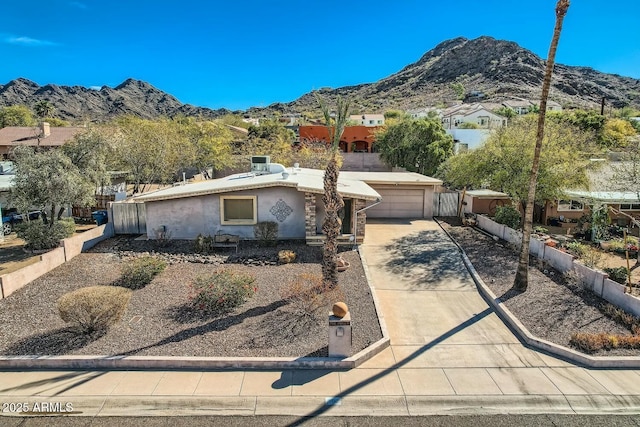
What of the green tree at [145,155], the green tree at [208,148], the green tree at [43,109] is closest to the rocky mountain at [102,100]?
the green tree at [43,109]

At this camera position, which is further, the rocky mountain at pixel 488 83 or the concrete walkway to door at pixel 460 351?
the rocky mountain at pixel 488 83

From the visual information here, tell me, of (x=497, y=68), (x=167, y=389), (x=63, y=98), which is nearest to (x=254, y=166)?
(x=167, y=389)

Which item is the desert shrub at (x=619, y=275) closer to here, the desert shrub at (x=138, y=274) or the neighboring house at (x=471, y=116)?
the desert shrub at (x=138, y=274)

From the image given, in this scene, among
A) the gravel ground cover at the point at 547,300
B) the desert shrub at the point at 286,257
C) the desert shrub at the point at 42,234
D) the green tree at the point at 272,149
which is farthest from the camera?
the green tree at the point at 272,149

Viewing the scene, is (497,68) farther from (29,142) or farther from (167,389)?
(167,389)

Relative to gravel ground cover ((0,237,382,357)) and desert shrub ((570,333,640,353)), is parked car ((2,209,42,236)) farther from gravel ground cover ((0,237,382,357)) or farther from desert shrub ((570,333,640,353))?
desert shrub ((570,333,640,353))

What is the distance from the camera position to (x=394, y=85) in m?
146

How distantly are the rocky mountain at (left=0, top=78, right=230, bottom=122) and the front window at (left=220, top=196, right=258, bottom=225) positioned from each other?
377 feet

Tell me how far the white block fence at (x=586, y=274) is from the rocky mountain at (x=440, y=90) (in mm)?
94252

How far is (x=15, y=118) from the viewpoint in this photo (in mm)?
69812

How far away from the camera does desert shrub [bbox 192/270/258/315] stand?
1091cm

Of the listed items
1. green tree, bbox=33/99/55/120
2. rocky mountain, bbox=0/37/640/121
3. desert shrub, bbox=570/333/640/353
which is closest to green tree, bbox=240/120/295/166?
desert shrub, bbox=570/333/640/353

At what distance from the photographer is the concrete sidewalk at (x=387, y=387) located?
7258 millimetres

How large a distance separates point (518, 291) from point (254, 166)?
539 inches
